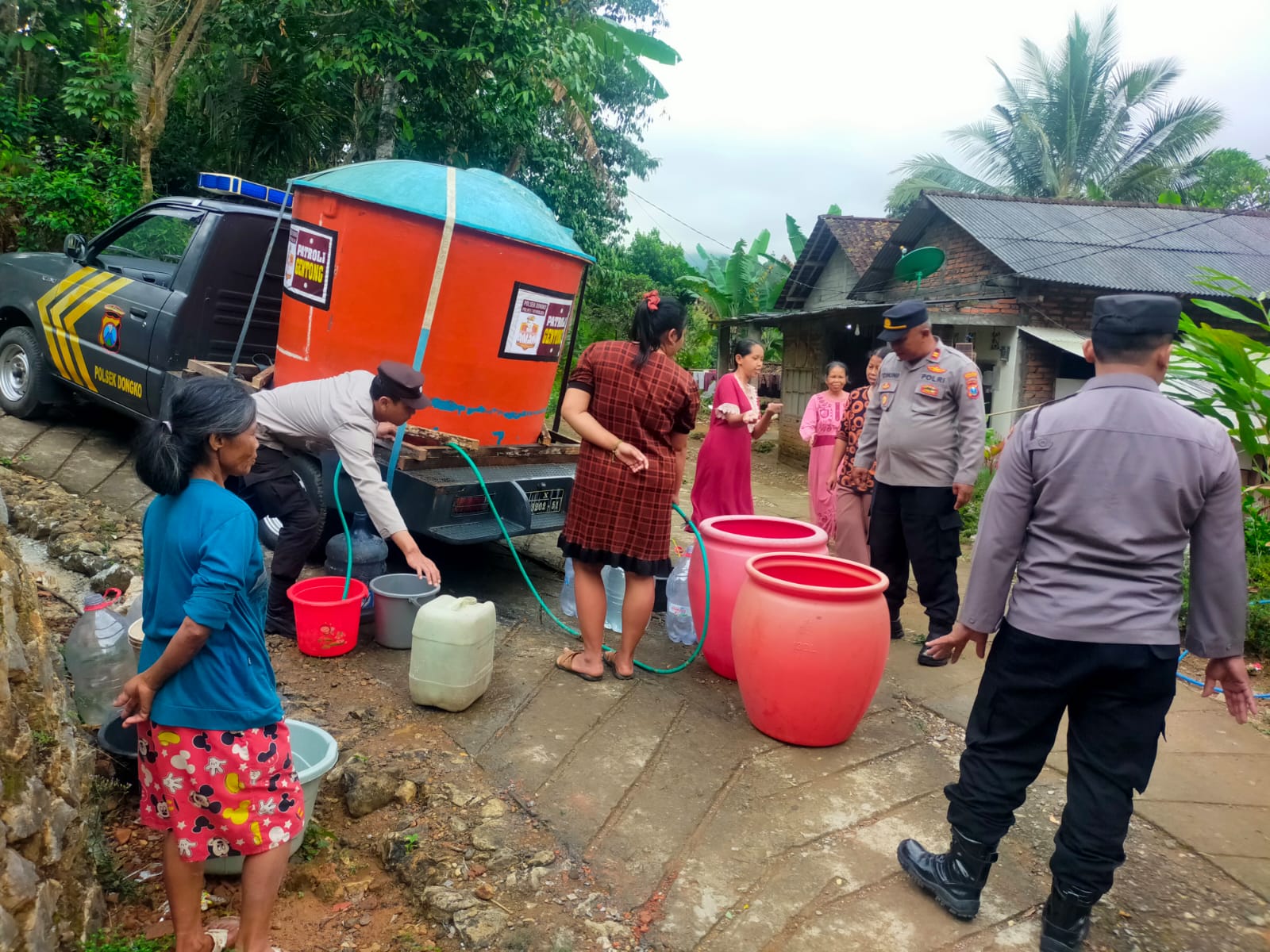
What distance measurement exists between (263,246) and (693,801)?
4596mm

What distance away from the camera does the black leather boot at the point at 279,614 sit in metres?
4.05

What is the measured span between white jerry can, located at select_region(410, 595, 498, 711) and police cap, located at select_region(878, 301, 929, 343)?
237cm

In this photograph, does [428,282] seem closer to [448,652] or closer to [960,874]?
[448,652]

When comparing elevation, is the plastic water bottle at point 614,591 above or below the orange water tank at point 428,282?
below

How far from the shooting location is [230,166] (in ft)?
36.4

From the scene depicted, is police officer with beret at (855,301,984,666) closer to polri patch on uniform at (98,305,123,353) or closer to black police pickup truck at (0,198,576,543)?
black police pickup truck at (0,198,576,543)

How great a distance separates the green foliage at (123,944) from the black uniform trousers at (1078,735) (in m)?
2.10

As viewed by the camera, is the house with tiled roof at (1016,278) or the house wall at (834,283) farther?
the house wall at (834,283)

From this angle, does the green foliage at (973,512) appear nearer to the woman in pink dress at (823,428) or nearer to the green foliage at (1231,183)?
the woman in pink dress at (823,428)

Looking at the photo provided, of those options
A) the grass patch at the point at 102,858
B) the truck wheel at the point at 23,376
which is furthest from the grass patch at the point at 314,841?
the truck wheel at the point at 23,376

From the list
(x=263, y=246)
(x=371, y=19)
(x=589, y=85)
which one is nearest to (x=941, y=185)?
(x=589, y=85)

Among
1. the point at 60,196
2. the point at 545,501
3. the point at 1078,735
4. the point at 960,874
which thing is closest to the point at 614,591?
the point at 545,501

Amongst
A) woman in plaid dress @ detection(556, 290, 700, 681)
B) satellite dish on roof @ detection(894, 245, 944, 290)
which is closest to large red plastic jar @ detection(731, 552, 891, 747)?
woman in plaid dress @ detection(556, 290, 700, 681)

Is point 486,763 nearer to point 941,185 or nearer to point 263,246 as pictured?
point 263,246
